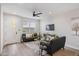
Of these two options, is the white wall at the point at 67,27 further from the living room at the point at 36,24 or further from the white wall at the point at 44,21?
the white wall at the point at 44,21

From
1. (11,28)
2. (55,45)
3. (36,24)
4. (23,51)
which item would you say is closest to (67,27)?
(55,45)

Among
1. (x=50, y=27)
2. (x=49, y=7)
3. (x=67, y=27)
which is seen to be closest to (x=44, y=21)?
(x=50, y=27)

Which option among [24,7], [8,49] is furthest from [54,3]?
[8,49]

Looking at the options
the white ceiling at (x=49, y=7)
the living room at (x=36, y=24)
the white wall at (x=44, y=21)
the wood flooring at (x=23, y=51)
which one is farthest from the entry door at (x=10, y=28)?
the white wall at (x=44, y=21)

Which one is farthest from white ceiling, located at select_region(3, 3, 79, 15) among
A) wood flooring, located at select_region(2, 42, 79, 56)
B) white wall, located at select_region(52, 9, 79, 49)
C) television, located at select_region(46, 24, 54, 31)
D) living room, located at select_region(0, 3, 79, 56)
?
wood flooring, located at select_region(2, 42, 79, 56)

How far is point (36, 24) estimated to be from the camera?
182 cm

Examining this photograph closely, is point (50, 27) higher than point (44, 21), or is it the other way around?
point (44, 21)

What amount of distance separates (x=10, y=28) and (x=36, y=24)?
57 cm

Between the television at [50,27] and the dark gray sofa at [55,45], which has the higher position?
the television at [50,27]

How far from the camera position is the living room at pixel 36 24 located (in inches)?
65.4

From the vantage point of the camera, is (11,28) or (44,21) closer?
(11,28)

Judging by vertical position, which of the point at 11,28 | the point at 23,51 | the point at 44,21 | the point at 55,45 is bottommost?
the point at 23,51

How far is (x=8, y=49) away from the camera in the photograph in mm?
1680

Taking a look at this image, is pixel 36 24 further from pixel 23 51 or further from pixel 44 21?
pixel 23 51
